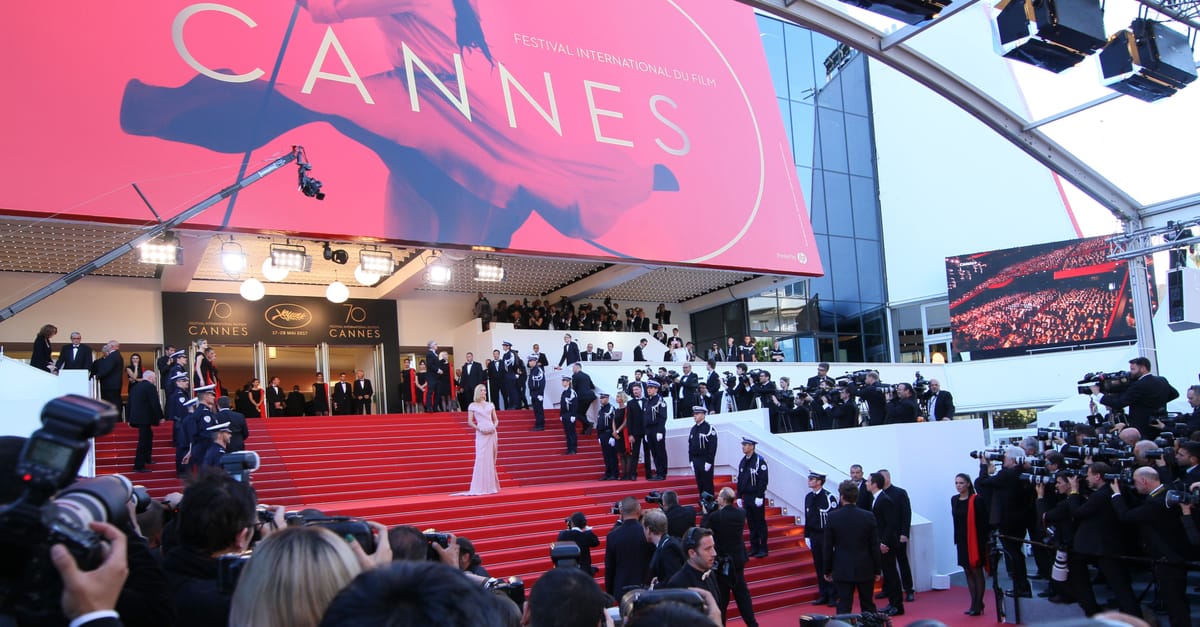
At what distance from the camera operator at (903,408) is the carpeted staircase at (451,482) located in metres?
2.23

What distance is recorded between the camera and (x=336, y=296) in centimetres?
1911

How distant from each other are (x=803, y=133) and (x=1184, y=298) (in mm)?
21161

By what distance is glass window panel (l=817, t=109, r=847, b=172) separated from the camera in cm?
3253

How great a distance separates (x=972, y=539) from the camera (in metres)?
10.4

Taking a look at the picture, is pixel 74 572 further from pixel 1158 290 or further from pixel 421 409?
pixel 1158 290

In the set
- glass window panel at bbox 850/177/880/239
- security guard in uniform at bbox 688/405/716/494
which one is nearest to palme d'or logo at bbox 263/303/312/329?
security guard in uniform at bbox 688/405/716/494

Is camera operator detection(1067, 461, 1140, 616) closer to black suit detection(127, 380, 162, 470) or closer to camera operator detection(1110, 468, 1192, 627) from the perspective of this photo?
camera operator detection(1110, 468, 1192, 627)

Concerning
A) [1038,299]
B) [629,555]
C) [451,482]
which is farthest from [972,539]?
[1038,299]

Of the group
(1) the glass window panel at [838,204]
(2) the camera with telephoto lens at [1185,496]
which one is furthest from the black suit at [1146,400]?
(1) the glass window panel at [838,204]

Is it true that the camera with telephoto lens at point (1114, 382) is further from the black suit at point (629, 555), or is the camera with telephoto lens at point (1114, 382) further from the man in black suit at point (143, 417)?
the man in black suit at point (143, 417)

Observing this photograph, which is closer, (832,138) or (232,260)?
(232,260)

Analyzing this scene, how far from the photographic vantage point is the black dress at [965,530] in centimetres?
1038

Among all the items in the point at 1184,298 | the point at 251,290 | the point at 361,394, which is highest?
the point at 251,290

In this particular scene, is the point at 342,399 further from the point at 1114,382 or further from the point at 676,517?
the point at 1114,382
